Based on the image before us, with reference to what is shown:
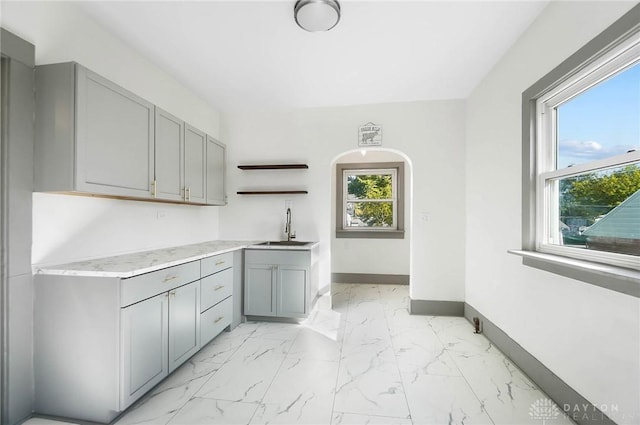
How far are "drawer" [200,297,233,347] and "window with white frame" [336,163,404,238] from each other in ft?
8.62

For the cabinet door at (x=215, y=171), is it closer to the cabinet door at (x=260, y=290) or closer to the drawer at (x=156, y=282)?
the cabinet door at (x=260, y=290)

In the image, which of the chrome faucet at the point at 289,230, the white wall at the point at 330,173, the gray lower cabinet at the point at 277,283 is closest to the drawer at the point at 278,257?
the gray lower cabinet at the point at 277,283

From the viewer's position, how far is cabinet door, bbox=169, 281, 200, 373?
197cm

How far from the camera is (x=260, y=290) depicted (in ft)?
10.2

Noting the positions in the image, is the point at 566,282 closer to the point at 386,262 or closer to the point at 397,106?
the point at 397,106

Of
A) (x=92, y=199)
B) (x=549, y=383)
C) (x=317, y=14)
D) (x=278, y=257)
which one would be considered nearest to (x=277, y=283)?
(x=278, y=257)

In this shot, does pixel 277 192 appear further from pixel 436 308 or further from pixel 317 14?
pixel 436 308

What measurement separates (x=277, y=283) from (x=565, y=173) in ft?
8.96

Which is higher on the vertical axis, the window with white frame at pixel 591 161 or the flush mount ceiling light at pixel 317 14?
the flush mount ceiling light at pixel 317 14

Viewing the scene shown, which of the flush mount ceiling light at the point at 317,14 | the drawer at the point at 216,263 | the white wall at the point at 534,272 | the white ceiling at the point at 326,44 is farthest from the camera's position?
the drawer at the point at 216,263

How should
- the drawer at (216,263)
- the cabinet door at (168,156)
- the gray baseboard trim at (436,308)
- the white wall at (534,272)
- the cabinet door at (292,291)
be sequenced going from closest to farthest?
the white wall at (534,272)
the cabinet door at (168,156)
the drawer at (216,263)
the cabinet door at (292,291)
the gray baseboard trim at (436,308)

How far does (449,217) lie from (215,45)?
10.3 feet

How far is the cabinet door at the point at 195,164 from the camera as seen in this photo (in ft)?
8.81

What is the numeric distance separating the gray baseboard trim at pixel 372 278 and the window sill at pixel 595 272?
311cm
